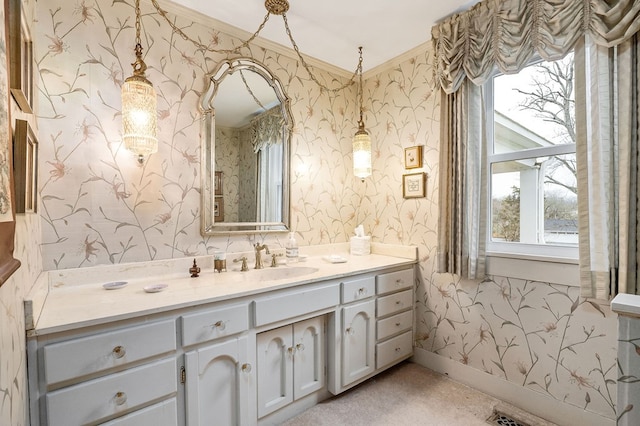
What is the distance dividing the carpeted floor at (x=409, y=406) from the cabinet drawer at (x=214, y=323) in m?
0.75

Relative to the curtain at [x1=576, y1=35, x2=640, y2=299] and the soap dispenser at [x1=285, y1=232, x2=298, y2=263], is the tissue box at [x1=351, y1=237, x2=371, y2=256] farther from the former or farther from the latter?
the curtain at [x1=576, y1=35, x2=640, y2=299]

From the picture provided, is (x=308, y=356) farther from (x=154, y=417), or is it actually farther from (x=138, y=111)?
(x=138, y=111)

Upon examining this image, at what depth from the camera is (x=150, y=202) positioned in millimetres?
1765

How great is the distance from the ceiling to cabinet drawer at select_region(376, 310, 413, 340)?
2.10 m

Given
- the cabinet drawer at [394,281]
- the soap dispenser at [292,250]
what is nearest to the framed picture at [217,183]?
the soap dispenser at [292,250]

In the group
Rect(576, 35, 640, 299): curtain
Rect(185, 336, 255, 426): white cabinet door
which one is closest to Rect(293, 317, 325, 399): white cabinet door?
Rect(185, 336, 255, 426): white cabinet door

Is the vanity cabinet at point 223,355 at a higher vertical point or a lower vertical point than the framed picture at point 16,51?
lower

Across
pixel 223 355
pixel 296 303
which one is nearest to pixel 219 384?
pixel 223 355

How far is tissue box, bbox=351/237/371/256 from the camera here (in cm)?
260

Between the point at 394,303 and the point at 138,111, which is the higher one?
the point at 138,111

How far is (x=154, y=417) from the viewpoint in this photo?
1238mm

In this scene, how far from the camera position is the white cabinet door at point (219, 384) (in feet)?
4.39

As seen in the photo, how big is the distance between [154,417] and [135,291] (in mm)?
567

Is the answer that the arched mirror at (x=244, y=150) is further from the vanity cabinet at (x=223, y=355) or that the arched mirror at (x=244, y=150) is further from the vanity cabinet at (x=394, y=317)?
the vanity cabinet at (x=394, y=317)
